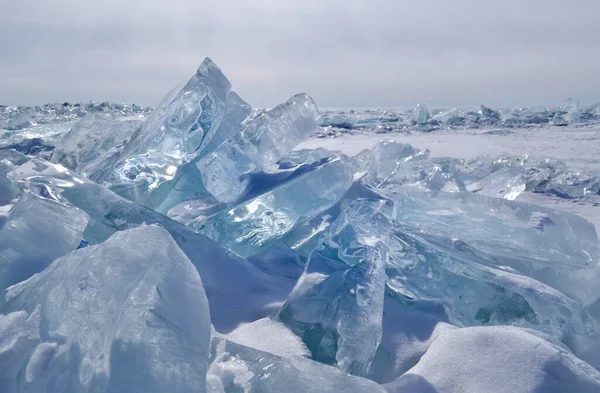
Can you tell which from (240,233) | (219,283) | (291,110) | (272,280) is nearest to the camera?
(219,283)

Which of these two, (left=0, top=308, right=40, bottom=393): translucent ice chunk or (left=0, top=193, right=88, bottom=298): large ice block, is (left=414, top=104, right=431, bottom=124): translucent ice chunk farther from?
(left=0, top=308, right=40, bottom=393): translucent ice chunk

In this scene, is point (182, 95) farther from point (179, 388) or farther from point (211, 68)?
point (179, 388)

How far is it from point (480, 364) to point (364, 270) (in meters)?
0.39

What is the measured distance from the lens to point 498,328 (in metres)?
1.07

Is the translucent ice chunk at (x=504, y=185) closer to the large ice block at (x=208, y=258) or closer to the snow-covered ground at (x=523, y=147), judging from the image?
the snow-covered ground at (x=523, y=147)

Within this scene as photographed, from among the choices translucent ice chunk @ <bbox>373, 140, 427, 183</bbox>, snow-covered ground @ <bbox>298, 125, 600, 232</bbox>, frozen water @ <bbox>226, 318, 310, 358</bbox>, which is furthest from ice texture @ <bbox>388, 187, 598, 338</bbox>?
translucent ice chunk @ <bbox>373, 140, 427, 183</bbox>

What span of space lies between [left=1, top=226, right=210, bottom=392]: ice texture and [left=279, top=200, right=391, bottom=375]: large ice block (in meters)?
0.33

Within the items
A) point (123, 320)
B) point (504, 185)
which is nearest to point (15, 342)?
point (123, 320)

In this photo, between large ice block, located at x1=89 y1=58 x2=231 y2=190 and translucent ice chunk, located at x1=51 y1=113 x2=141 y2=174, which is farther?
translucent ice chunk, located at x1=51 y1=113 x2=141 y2=174

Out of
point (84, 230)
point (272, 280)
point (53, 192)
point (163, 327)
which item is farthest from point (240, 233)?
point (163, 327)

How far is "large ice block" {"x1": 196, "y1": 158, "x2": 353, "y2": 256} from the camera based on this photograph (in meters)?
1.76

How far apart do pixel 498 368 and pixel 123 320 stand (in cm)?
74

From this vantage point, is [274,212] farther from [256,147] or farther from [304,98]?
[304,98]

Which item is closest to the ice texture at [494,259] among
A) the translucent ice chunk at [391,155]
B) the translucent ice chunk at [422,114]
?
the translucent ice chunk at [391,155]
